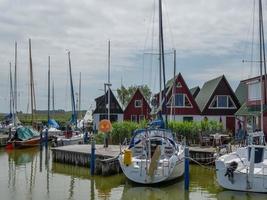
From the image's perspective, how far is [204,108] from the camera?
182 feet

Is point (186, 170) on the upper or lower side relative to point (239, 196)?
upper

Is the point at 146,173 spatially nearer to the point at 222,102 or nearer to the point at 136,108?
the point at 222,102

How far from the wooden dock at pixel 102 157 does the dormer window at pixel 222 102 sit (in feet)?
70.9

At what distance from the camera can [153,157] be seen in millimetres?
24594

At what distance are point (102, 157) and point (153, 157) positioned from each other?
7103mm

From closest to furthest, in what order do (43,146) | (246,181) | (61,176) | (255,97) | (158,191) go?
(246,181), (158,191), (61,176), (255,97), (43,146)

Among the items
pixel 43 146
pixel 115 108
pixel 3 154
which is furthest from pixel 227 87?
pixel 3 154

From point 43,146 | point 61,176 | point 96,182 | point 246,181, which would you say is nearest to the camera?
point 246,181

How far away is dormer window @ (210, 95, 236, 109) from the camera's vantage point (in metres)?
55.4

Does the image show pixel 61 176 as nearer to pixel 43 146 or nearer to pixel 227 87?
pixel 43 146

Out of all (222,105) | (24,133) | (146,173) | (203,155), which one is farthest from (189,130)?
(146,173)

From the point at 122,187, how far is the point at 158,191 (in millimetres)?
2213

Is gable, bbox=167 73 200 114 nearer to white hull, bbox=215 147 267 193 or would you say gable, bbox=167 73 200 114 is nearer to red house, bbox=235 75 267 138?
red house, bbox=235 75 267 138

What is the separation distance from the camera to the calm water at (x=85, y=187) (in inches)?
934
